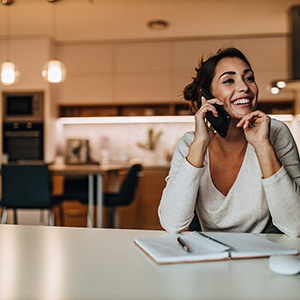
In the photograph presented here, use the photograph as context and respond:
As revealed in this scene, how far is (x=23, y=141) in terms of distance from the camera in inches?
224

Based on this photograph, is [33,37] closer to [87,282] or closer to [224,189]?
[224,189]

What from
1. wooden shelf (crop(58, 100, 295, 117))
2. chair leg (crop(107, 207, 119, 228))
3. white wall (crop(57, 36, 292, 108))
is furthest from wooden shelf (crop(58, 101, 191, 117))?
chair leg (crop(107, 207, 119, 228))

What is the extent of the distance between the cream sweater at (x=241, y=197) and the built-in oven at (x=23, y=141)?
440 centimetres

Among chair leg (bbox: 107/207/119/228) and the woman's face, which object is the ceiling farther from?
the woman's face

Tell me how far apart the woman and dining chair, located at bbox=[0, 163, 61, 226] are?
87.7 inches

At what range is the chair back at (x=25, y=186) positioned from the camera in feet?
11.7

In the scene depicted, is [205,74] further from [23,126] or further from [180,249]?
[23,126]

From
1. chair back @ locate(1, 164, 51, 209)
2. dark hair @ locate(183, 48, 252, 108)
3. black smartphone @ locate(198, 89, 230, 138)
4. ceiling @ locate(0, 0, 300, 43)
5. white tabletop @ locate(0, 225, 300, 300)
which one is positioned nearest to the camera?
white tabletop @ locate(0, 225, 300, 300)

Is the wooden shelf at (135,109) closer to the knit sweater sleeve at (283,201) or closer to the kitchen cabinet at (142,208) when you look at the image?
the kitchen cabinet at (142,208)

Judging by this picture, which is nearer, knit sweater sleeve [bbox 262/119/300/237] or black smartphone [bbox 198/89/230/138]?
knit sweater sleeve [bbox 262/119/300/237]

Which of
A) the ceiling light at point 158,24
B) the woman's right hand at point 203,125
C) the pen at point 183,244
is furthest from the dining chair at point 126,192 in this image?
the pen at point 183,244

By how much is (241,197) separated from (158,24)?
3980 mm

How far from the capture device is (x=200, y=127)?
139cm

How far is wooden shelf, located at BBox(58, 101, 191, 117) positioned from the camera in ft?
19.4
